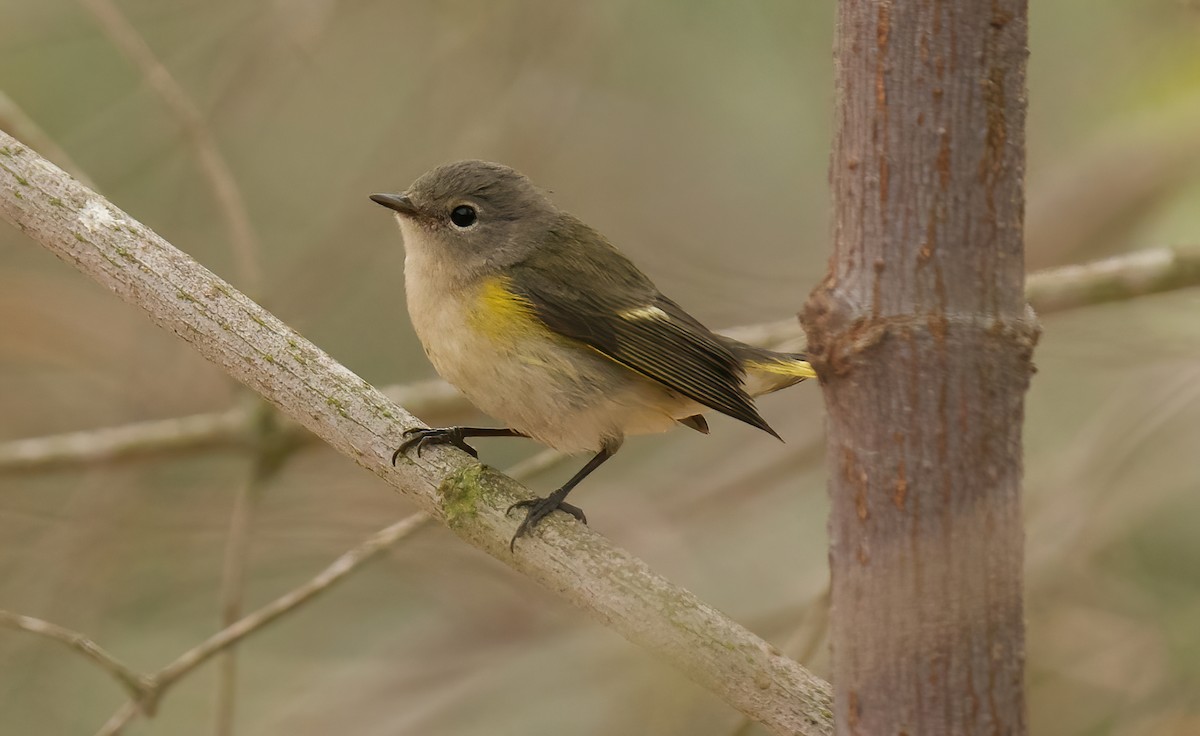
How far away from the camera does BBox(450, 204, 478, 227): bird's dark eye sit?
276 cm

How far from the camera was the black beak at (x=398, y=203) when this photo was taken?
263 centimetres

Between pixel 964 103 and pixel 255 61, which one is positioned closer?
pixel 964 103

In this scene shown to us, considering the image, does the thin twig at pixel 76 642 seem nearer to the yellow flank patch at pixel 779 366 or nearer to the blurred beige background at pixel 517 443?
the blurred beige background at pixel 517 443

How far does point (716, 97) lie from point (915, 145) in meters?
3.71

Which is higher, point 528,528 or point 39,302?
point 39,302

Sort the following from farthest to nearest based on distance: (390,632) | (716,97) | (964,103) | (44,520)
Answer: (716,97) → (390,632) → (44,520) → (964,103)

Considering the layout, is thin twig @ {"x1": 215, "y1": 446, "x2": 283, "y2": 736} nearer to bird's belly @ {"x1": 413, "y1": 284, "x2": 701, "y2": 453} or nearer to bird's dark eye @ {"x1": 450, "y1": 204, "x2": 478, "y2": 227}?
bird's belly @ {"x1": 413, "y1": 284, "x2": 701, "y2": 453}

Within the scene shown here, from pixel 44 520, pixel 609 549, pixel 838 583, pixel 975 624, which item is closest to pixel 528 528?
pixel 609 549

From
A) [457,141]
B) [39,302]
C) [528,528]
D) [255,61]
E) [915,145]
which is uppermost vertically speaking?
[457,141]

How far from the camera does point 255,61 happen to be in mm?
3641

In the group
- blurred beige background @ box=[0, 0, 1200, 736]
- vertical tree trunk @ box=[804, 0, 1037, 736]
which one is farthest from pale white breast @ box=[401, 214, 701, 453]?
vertical tree trunk @ box=[804, 0, 1037, 736]

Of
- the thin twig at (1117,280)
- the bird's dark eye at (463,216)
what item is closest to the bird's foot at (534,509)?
the bird's dark eye at (463,216)

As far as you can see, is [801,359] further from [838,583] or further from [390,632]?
[390,632]

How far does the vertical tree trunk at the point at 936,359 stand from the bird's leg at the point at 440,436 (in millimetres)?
925
